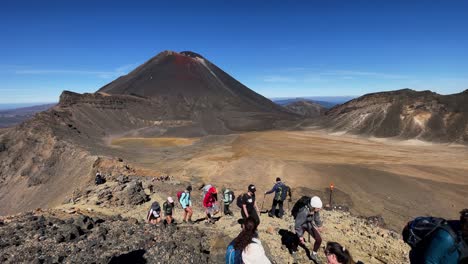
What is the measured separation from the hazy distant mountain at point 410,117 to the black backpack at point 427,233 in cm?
4875

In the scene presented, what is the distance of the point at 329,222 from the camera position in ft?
34.5

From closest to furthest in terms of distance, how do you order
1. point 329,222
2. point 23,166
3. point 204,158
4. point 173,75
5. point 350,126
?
point 329,222
point 204,158
point 23,166
point 350,126
point 173,75

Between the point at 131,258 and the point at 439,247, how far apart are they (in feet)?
19.7

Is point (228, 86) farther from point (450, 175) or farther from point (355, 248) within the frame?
point (355, 248)

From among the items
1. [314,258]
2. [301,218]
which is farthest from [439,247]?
[314,258]

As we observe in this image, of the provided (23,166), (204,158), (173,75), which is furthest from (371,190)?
(173,75)

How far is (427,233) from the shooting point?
3234mm

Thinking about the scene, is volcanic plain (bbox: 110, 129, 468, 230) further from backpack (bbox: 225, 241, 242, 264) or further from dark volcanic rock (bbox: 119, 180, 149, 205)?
backpack (bbox: 225, 241, 242, 264)

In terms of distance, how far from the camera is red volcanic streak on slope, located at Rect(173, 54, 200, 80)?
114 m

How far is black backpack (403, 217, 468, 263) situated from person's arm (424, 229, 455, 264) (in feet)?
0.12

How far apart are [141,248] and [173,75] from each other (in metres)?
111

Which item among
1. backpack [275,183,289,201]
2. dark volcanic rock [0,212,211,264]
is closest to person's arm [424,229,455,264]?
dark volcanic rock [0,212,211,264]

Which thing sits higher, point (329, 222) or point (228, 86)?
point (228, 86)

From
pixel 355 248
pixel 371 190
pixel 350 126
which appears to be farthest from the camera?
pixel 350 126
